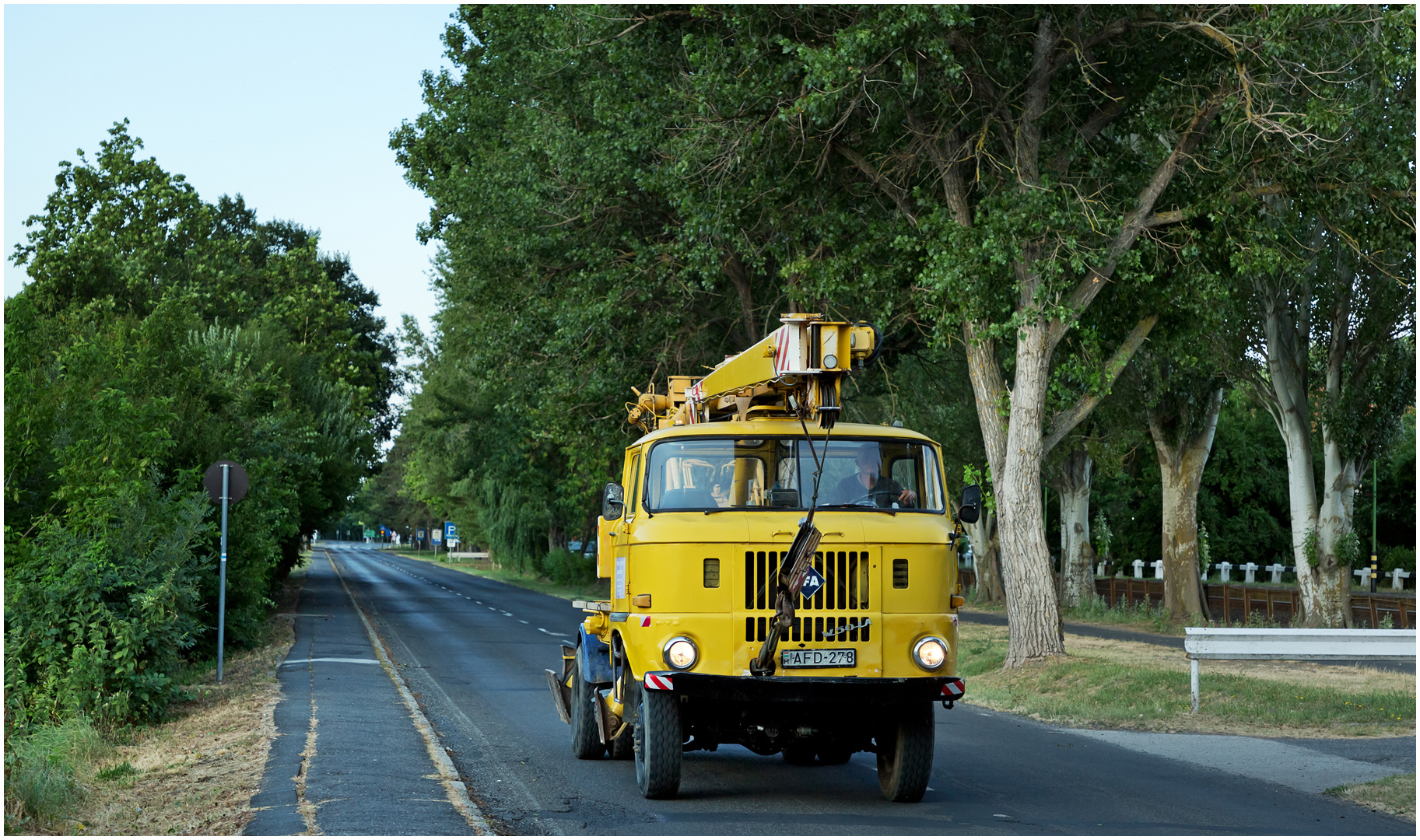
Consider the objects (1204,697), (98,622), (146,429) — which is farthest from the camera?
(146,429)

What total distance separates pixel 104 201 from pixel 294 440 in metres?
12.4

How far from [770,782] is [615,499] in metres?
2.57

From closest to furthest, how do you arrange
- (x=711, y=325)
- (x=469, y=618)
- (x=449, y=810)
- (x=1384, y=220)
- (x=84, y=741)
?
(x=449, y=810) → (x=84, y=741) → (x=1384, y=220) → (x=711, y=325) → (x=469, y=618)

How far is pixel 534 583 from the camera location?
209 ft

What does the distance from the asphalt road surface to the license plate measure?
3.33ft

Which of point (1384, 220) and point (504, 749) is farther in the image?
point (1384, 220)

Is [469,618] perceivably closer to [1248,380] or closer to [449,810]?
[1248,380]

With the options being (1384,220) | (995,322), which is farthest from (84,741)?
(1384,220)

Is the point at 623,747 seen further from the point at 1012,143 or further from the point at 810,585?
the point at 1012,143

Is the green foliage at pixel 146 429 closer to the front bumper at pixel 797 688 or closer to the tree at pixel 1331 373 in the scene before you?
the front bumper at pixel 797 688

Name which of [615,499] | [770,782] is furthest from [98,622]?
[770,782]

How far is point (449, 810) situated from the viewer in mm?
8523

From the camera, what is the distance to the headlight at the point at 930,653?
9.08 meters

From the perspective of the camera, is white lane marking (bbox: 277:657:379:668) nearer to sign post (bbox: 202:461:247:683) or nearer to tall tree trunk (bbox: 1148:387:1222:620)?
sign post (bbox: 202:461:247:683)
